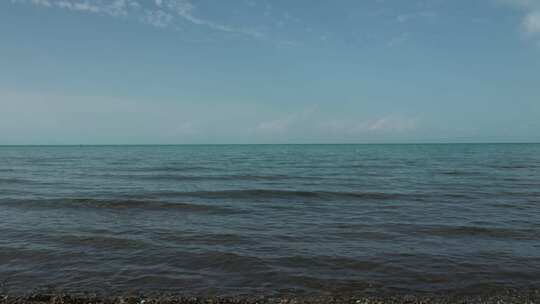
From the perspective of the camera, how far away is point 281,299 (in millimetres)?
7035

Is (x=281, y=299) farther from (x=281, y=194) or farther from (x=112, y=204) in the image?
(x=281, y=194)

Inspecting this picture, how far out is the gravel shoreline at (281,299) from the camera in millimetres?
6734

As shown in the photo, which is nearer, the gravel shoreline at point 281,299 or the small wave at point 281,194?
the gravel shoreline at point 281,299

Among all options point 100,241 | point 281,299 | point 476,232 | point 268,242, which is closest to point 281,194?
point 268,242

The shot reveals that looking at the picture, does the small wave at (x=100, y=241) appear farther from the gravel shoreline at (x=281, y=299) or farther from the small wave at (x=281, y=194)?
the small wave at (x=281, y=194)

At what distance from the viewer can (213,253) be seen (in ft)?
33.7

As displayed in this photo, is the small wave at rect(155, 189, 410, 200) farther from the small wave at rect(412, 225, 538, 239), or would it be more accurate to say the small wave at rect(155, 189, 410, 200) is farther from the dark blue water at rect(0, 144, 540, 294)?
the small wave at rect(412, 225, 538, 239)

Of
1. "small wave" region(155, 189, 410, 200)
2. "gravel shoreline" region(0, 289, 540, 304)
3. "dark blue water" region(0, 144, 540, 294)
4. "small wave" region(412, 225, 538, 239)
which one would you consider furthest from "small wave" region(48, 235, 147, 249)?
"small wave" region(412, 225, 538, 239)

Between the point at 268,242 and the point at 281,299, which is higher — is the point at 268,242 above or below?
below

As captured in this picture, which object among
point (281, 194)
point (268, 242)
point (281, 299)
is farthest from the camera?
point (281, 194)

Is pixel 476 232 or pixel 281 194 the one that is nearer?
pixel 476 232

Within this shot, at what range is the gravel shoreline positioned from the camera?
22.1ft

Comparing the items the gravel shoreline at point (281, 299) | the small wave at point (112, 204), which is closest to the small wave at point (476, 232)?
the gravel shoreline at point (281, 299)

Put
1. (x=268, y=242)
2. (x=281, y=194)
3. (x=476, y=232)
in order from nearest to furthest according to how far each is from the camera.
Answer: (x=268, y=242), (x=476, y=232), (x=281, y=194)
